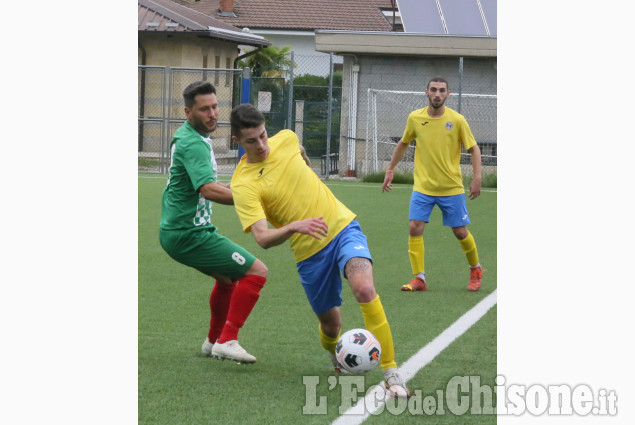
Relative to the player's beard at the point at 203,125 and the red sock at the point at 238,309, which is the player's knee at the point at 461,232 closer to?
the red sock at the point at 238,309

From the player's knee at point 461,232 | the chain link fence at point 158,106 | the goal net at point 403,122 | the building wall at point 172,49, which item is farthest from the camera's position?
the building wall at point 172,49

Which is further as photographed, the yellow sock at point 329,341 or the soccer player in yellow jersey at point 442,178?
the soccer player in yellow jersey at point 442,178

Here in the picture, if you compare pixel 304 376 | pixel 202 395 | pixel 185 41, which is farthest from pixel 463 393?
pixel 185 41

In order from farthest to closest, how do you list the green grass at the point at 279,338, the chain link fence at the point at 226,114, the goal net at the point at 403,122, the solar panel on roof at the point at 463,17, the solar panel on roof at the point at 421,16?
the solar panel on roof at the point at 463,17 → the solar panel on roof at the point at 421,16 → the chain link fence at the point at 226,114 → the goal net at the point at 403,122 → the green grass at the point at 279,338

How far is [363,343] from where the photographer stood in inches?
216

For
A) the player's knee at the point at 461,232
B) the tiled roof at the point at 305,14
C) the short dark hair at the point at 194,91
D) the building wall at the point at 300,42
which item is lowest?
the player's knee at the point at 461,232

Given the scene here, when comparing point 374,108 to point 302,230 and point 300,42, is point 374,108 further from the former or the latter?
point 300,42

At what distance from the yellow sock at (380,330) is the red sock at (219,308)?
4.57 feet

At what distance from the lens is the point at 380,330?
18.2 feet

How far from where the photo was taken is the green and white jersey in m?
6.10

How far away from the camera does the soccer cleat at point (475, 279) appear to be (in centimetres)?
909

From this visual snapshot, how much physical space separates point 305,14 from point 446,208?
149 ft

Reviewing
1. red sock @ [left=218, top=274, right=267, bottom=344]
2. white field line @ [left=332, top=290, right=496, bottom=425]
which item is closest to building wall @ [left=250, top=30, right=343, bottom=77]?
white field line @ [left=332, top=290, right=496, bottom=425]

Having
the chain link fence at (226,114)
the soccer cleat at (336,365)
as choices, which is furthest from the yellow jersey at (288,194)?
the chain link fence at (226,114)
